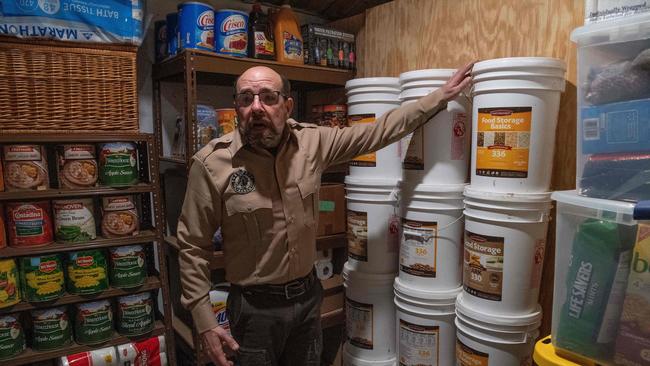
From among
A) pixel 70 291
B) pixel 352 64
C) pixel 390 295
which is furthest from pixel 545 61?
pixel 70 291

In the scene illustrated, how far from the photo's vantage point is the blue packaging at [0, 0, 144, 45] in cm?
175

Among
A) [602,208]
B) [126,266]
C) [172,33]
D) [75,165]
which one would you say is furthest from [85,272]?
[602,208]

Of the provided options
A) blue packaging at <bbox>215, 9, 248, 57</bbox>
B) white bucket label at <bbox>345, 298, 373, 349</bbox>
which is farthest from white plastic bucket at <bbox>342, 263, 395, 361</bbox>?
blue packaging at <bbox>215, 9, 248, 57</bbox>

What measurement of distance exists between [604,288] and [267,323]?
106 cm

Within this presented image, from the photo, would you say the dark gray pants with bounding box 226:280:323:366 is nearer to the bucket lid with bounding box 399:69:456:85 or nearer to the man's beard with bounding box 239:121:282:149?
the man's beard with bounding box 239:121:282:149

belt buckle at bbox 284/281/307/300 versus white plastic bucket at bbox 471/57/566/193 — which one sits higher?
white plastic bucket at bbox 471/57/566/193

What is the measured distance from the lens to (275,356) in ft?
5.47

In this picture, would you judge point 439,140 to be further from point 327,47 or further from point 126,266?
point 126,266

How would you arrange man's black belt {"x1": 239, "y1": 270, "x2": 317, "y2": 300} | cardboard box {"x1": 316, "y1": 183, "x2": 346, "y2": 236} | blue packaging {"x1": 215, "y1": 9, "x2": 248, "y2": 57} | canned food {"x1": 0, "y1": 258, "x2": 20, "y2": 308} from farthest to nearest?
cardboard box {"x1": 316, "y1": 183, "x2": 346, "y2": 236} < blue packaging {"x1": 215, "y1": 9, "x2": 248, "y2": 57} < canned food {"x1": 0, "y1": 258, "x2": 20, "y2": 308} < man's black belt {"x1": 239, "y1": 270, "x2": 317, "y2": 300}

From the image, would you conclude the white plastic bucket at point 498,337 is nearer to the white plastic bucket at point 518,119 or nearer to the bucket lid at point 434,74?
the white plastic bucket at point 518,119

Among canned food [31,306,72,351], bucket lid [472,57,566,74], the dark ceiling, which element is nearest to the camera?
bucket lid [472,57,566,74]

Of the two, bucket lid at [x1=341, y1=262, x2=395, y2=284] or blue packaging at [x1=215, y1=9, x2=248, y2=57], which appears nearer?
bucket lid at [x1=341, y1=262, x2=395, y2=284]

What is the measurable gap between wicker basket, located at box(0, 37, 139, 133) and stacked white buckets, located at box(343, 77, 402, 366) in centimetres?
101

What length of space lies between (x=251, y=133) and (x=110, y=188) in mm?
853
